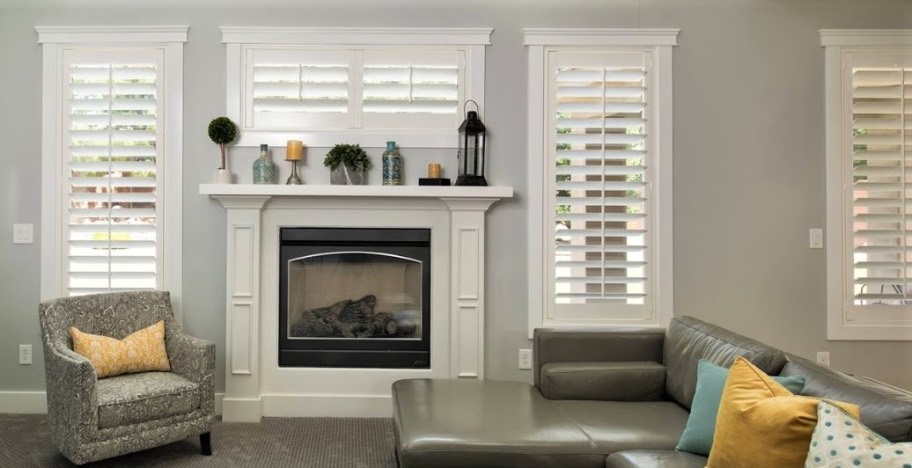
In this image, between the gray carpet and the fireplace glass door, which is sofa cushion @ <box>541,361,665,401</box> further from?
the fireplace glass door

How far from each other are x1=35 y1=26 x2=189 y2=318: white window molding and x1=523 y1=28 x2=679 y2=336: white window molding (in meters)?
2.20

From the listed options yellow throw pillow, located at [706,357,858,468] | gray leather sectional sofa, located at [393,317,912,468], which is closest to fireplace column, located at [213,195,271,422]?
gray leather sectional sofa, located at [393,317,912,468]

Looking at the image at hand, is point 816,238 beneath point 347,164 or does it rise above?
beneath

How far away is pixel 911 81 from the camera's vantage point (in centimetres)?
369

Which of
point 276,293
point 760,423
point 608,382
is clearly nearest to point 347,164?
point 276,293

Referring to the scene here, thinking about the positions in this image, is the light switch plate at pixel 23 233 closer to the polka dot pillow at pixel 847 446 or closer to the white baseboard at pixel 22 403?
the white baseboard at pixel 22 403

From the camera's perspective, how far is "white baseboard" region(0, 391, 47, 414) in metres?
3.72

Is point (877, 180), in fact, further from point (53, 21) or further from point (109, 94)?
point (53, 21)

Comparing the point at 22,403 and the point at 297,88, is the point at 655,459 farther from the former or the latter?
the point at 22,403

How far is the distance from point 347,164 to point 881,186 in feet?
10.8

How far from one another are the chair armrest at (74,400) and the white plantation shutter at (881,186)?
425cm

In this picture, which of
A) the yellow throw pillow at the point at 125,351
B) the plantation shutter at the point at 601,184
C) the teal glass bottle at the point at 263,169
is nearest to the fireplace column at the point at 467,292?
the plantation shutter at the point at 601,184

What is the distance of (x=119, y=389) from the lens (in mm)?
2857

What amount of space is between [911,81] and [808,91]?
0.61 m
